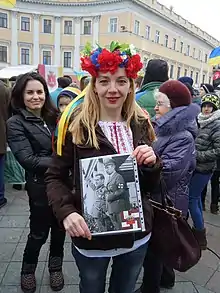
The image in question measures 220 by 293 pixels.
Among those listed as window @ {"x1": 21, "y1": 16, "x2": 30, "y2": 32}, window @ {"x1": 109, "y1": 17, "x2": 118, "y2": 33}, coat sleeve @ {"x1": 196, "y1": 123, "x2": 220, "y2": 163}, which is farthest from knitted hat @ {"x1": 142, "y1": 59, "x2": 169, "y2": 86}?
window @ {"x1": 21, "y1": 16, "x2": 30, "y2": 32}

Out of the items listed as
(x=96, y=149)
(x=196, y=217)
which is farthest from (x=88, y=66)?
(x=196, y=217)

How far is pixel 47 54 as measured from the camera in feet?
125

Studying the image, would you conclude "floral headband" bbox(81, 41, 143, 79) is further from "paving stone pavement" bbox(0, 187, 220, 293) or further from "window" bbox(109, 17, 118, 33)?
"window" bbox(109, 17, 118, 33)

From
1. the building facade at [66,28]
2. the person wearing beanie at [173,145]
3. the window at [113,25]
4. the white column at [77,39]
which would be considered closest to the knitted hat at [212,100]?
the person wearing beanie at [173,145]

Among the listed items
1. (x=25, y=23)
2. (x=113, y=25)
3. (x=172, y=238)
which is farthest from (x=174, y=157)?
(x=25, y=23)

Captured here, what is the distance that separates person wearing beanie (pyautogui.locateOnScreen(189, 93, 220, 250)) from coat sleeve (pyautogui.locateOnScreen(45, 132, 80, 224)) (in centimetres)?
219

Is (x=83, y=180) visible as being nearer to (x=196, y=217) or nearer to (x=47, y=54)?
(x=196, y=217)

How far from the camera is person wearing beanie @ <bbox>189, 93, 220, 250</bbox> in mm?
3529

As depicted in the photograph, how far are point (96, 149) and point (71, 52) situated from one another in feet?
126

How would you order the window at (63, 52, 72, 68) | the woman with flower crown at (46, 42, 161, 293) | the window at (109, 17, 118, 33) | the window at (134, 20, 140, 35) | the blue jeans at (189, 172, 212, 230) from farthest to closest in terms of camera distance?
the window at (63, 52, 72, 68), the window at (134, 20, 140, 35), the window at (109, 17, 118, 33), the blue jeans at (189, 172, 212, 230), the woman with flower crown at (46, 42, 161, 293)

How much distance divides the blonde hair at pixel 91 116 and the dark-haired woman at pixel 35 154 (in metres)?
0.79

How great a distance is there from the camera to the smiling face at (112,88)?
1617 mm

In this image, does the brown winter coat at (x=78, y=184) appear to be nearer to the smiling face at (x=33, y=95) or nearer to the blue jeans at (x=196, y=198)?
the smiling face at (x=33, y=95)

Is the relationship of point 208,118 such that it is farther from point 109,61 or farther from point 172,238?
point 109,61
